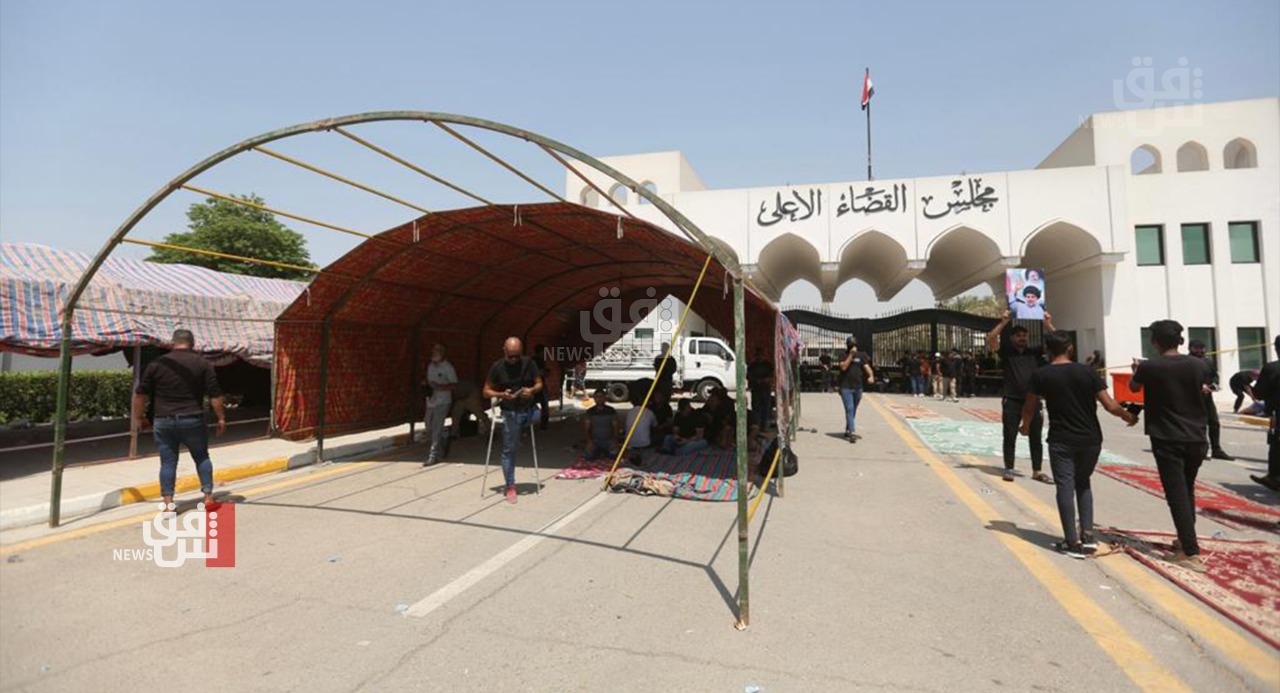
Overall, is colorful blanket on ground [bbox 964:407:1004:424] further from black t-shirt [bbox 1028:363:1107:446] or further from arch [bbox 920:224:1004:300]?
black t-shirt [bbox 1028:363:1107:446]

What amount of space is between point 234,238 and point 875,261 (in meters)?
30.5

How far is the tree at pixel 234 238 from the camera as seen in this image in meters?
26.0

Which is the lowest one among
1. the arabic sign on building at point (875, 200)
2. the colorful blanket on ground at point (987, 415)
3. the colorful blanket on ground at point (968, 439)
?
the colorful blanket on ground at point (968, 439)

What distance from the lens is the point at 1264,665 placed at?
105 inches

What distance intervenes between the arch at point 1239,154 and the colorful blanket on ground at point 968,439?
63.2ft

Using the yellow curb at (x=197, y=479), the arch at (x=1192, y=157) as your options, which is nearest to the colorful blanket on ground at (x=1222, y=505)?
the yellow curb at (x=197, y=479)

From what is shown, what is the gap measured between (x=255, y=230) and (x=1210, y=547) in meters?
32.8

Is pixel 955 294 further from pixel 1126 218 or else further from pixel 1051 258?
pixel 1126 218

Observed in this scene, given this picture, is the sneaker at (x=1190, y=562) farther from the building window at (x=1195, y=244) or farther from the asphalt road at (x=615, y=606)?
the building window at (x=1195, y=244)

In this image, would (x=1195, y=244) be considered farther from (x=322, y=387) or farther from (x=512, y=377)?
(x=322, y=387)

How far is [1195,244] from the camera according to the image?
20.0 m

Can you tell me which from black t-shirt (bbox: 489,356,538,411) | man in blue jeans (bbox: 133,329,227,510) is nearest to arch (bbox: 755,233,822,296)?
black t-shirt (bbox: 489,356,538,411)

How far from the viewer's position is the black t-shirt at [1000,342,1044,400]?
21.5 feet

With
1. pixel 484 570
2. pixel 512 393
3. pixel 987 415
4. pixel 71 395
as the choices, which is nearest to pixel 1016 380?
pixel 512 393
